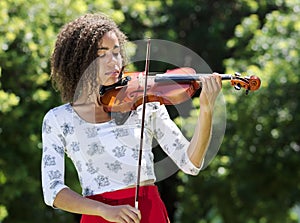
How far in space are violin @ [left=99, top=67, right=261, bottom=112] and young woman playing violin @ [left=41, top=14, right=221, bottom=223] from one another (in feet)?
0.11

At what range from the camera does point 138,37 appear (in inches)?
358

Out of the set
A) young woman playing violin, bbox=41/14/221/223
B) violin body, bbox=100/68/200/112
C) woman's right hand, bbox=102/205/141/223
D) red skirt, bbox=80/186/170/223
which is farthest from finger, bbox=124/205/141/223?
violin body, bbox=100/68/200/112

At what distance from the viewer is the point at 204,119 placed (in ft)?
9.88

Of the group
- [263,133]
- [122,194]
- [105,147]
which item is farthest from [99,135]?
[263,133]

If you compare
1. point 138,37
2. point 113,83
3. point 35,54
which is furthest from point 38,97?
point 113,83

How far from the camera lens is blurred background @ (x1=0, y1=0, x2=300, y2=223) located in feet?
23.2

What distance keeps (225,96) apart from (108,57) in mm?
5264

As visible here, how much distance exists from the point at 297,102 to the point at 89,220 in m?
5.18

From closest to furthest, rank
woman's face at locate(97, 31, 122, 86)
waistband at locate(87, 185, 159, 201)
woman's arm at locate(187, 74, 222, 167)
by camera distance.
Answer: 1. woman's arm at locate(187, 74, 222, 167)
2. waistband at locate(87, 185, 159, 201)
3. woman's face at locate(97, 31, 122, 86)

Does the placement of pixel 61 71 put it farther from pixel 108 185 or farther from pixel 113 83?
pixel 108 185

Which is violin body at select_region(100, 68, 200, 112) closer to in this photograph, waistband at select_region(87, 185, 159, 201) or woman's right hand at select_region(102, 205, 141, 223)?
waistband at select_region(87, 185, 159, 201)

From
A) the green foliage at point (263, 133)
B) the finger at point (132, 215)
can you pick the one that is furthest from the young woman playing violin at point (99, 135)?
the green foliage at point (263, 133)

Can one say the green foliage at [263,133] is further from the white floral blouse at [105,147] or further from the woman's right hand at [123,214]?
the woman's right hand at [123,214]

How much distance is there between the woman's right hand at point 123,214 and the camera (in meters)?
2.87
